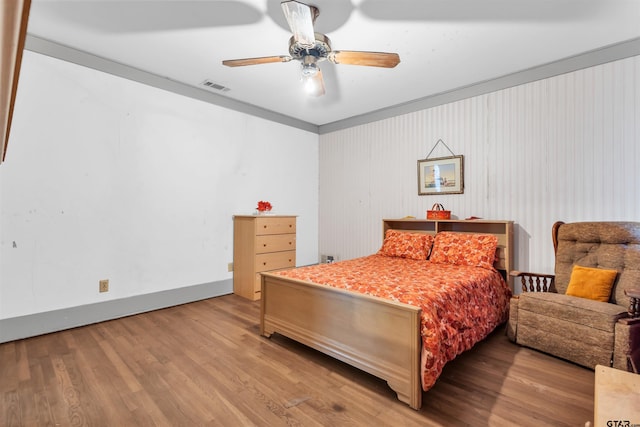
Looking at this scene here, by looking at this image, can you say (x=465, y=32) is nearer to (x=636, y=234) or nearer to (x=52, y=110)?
(x=636, y=234)

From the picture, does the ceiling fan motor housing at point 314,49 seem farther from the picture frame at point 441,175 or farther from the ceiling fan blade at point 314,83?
the picture frame at point 441,175

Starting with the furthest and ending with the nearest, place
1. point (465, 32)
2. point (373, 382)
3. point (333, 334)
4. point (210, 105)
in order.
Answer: point (210, 105) → point (465, 32) → point (333, 334) → point (373, 382)

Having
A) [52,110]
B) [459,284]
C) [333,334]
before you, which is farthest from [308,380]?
[52,110]

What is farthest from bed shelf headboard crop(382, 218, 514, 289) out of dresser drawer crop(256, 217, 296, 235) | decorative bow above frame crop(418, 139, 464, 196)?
dresser drawer crop(256, 217, 296, 235)

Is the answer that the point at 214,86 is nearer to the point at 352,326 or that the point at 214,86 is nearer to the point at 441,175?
the point at 441,175

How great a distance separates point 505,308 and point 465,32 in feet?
8.17

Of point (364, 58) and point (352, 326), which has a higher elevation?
point (364, 58)

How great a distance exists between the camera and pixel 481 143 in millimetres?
3514

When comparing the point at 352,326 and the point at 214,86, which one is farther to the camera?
the point at 214,86

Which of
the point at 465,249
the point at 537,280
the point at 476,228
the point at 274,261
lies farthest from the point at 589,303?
the point at 274,261

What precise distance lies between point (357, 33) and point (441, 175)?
2015mm

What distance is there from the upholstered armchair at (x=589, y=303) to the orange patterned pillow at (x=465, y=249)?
36 centimetres

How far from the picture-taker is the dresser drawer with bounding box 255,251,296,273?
383 centimetres

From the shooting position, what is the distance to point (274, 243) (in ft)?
13.2
